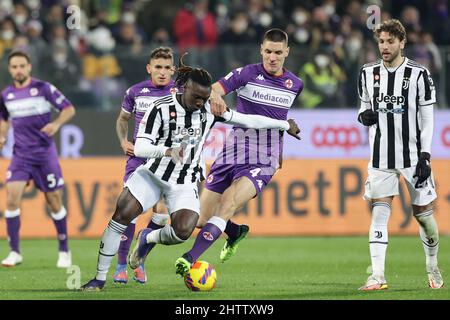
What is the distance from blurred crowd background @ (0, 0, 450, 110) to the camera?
1894 cm

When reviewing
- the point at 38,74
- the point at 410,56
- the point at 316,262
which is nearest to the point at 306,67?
the point at 410,56

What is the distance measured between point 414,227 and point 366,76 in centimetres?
761

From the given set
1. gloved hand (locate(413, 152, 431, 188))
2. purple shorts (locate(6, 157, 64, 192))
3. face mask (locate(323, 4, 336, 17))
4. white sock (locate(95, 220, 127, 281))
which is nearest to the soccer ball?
white sock (locate(95, 220, 127, 281))

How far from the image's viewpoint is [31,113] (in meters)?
13.3

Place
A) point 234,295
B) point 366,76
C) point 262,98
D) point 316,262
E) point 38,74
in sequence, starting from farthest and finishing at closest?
point 38,74 < point 316,262 < point 262,98 < point 366,76 < point 234,295

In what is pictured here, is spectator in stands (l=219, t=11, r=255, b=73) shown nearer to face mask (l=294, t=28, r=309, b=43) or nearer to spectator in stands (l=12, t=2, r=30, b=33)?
face mask (l=294, t=28, r=309, b=43)

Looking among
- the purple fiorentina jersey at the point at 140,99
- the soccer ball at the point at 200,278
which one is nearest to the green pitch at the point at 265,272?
the soccer ball at the point at 200,278

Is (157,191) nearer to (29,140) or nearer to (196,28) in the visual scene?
(29,140)

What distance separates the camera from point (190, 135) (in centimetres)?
975

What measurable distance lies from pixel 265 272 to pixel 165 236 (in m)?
2.38

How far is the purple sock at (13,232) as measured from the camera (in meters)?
13.2

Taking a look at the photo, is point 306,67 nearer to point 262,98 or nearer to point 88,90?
point 88,90

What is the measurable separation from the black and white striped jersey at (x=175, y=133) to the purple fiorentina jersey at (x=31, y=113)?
369cm

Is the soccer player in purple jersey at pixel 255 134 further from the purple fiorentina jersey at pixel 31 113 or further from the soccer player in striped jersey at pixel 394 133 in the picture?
the purple fiorentina jersey at pixel 31 113
